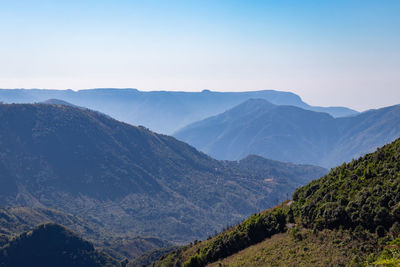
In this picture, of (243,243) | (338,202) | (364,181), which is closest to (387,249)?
(338,202)

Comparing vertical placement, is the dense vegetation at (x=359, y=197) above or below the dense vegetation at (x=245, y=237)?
above

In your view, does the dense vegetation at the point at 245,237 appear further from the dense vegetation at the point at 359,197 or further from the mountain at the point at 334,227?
the dense vegetation at the point at 359,197

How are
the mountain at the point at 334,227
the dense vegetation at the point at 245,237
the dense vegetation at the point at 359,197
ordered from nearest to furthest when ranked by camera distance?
1. the mountain at the point at 334,227
2. the dense vegetation at the point at 359,197
3. the dense vegetation at the point at 245,237

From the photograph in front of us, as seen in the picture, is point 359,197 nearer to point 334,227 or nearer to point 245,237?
point 334,227

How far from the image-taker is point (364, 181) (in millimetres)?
77062

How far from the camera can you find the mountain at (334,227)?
6162cm

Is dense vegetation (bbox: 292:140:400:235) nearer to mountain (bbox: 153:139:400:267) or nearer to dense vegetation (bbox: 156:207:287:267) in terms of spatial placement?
mountain (bbox: 153:139:400:267)

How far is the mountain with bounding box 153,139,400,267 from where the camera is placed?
61.6 m

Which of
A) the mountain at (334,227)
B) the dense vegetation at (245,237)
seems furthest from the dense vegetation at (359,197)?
the dense vegetation at (245,237)

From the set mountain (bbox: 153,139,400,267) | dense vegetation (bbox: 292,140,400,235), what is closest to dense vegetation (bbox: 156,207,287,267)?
mountain (bbox: 153,139,400,267)

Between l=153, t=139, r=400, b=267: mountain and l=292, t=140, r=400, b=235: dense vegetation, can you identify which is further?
l=292, t=140, r=400, b=235: dense vegetation

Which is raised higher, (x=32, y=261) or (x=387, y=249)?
(x=387, y=249)

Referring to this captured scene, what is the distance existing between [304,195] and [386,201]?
1167 inches

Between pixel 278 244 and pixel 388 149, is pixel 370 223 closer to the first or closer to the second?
pixel 278 244
